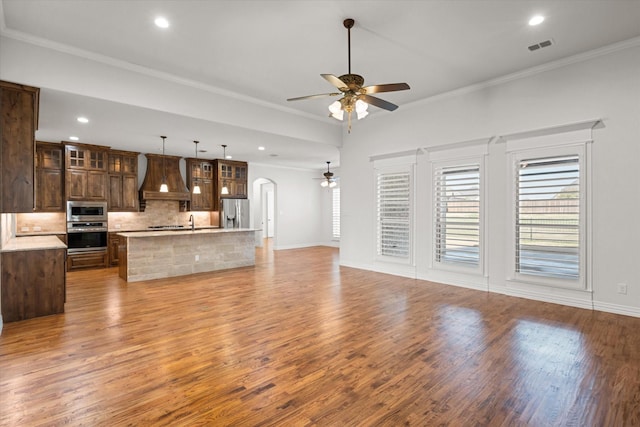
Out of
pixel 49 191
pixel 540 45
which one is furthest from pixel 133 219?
pixel 540 45

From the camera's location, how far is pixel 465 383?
2473 mm

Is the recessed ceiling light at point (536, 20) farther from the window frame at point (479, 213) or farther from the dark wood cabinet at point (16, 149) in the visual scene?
the dark wood cabinet at point (16, 149)

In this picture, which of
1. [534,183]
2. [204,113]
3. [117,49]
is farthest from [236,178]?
[534,183]

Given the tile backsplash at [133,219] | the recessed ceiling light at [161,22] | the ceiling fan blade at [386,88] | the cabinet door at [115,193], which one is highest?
the recessed ceiling light at [161,22]

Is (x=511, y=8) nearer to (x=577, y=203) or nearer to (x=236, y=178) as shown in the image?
(x=577, y=203)

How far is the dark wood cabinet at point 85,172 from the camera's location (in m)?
7.38

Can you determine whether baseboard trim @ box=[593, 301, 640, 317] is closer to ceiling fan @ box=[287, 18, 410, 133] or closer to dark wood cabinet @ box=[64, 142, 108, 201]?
ceiling fan @ box=[287, 18, 410, 133]

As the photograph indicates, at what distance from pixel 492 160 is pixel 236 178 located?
7291 millimetres

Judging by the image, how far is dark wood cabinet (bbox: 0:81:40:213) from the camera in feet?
11.7

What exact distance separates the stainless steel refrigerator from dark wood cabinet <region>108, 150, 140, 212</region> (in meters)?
2.31

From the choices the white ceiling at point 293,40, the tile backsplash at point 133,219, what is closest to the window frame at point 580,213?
the white ceiling at point 293,40

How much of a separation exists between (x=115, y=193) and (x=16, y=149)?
189 inches

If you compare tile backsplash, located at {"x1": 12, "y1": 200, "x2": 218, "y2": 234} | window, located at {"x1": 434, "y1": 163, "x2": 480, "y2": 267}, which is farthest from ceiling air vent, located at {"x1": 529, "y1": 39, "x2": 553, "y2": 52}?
tile backsplash, located at {"x1": 12, "y1": 200, "x2": 218, "y2": 234}

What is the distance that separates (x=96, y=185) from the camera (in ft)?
25.4
